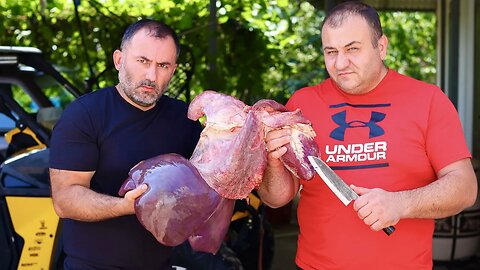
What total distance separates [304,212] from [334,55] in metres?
0.59

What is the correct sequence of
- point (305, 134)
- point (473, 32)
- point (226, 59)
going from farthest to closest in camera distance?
point (226, 59) → point (473, 32) → point (305, 134)

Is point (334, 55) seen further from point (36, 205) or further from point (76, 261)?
point (36, 205)

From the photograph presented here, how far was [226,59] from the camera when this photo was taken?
667 cm

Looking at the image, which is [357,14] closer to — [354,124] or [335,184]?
[354,124]

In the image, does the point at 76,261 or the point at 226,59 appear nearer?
the point at 76,261

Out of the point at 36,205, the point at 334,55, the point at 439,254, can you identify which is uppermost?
the point at 334,55

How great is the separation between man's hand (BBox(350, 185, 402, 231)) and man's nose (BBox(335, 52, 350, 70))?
46cm

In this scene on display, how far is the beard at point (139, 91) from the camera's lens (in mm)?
2438

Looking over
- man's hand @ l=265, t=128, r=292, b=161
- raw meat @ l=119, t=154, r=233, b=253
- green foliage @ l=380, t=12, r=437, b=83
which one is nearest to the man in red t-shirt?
man's hand @ l=265, t=128, r=292, b=161

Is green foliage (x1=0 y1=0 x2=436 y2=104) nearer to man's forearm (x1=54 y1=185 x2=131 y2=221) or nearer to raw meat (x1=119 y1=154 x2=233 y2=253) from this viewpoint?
man's forearm (x1=54 y1=185 x2=131 y2=221)

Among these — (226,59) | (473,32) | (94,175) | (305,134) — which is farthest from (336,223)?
(226,59)

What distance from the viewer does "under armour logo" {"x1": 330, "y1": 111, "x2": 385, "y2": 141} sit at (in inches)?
93.0

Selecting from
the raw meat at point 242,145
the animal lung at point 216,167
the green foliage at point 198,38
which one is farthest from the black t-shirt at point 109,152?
the green foliage at point 198,38

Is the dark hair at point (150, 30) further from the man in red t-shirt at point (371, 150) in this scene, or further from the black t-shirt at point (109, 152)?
the man in red t-shirt at point (371, 150)
